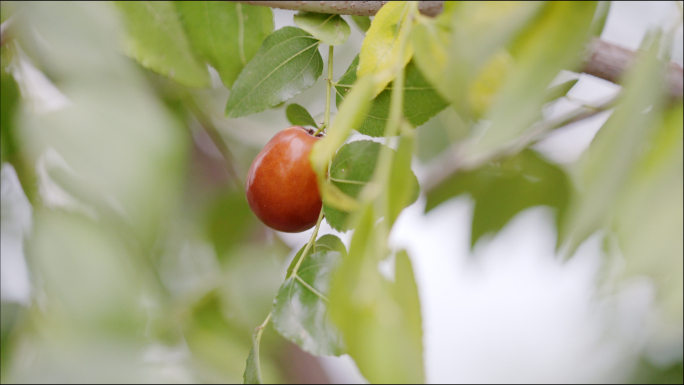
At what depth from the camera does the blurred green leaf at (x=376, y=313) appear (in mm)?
168

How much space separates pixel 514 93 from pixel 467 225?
437 mm

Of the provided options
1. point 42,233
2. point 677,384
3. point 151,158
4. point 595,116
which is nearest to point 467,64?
point 151,158

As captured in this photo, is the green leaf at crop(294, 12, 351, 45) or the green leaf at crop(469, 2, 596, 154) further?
the green leaf at crop(294, 12, 351, 45)

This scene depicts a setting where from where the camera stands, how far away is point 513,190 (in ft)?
1.89

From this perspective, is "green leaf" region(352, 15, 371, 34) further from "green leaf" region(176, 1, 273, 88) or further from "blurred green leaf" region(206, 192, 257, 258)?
"blurred green leaf" region(206, 192, 257, 258)

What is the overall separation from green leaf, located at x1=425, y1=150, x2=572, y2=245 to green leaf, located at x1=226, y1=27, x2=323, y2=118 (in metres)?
0.32

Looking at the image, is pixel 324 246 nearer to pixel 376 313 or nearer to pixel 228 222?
pixel 376 313

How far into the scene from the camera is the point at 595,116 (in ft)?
1.73

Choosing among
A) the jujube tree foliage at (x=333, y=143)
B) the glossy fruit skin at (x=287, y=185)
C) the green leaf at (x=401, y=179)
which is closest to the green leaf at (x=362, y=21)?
the jujube tree foliage at (x=333, y=143)

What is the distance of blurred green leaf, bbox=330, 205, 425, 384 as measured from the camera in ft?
0.55

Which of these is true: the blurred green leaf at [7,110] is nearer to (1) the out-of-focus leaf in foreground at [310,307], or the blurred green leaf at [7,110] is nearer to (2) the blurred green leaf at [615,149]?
(1) the out-of-focus leaf in foreground at [310,307]

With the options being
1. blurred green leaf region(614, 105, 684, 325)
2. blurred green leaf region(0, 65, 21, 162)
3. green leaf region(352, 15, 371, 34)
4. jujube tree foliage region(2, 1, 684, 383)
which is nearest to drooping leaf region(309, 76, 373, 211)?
jujube tree foliage region(2, 1, 684, 383)

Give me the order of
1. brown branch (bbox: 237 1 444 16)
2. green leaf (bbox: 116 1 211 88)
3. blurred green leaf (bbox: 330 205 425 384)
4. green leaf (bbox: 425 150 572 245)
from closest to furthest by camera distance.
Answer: blurred green leaf (bbox: 330 205 425 384) → brown branch (bbox: 237 1 444 16) → green leaf (bbox: 116 1 211 88) → green leaf (bbox: 425 150 572 245)

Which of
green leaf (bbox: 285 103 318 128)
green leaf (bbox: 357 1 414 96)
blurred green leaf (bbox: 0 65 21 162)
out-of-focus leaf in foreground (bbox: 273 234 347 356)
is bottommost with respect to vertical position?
blurred green leaf (bbox: 0 65 21 162)
